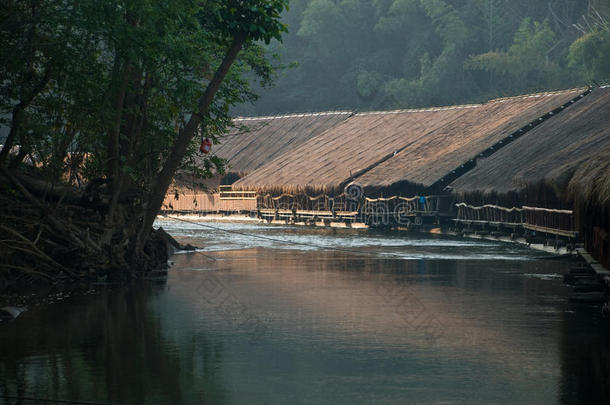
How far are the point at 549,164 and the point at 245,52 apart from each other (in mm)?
11759

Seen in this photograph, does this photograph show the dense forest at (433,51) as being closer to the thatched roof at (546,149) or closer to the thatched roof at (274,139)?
the thatched roof at (274,139)

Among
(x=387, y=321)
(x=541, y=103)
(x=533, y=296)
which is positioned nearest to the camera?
(x=387, y=321)

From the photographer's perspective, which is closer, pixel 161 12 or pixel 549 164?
pixel 161 12

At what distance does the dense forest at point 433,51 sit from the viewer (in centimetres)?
7306

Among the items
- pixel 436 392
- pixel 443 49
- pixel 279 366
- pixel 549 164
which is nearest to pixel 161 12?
pixel 279 366

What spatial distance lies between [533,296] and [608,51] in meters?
54.3

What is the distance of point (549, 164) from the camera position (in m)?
31.4

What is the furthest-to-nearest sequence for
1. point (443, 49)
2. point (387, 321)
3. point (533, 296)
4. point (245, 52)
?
1. point (443, 49)
2. point (245, 52)
3. point (533, 296)
4. point (387, 321)

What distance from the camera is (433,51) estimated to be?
272ft

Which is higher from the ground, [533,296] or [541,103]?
[541,103]

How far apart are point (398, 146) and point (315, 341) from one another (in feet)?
139

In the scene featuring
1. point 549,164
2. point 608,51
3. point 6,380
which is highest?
point 608,51

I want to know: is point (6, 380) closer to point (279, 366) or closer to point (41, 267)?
point (279, 366)

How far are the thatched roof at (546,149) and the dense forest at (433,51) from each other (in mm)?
24605
